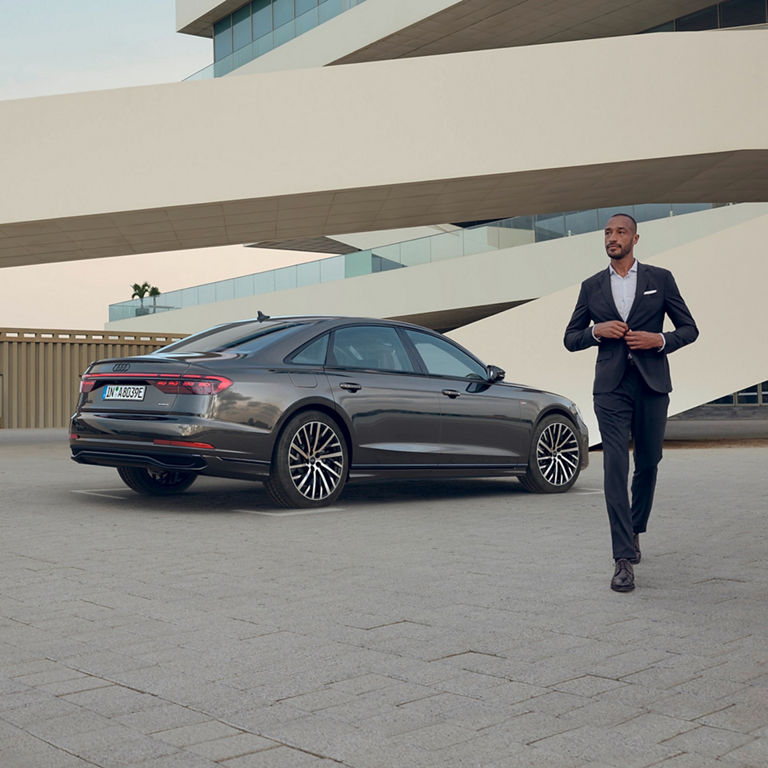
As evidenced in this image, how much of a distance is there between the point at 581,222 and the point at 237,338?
83.8 feet

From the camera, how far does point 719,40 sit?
15.6 metres

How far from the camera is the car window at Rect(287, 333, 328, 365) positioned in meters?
8.69

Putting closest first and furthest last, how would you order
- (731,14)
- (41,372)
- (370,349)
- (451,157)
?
1. (370,349)
2. (451,157)
3. (41,372)
4. (731,14)

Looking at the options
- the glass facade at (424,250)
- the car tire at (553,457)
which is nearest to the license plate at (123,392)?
the car tire at (553,457)

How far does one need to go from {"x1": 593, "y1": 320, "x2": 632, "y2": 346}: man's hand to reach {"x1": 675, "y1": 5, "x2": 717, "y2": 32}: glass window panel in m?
26.7

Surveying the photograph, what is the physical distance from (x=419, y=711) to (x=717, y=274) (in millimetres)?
14606

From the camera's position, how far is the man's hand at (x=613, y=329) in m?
5.38

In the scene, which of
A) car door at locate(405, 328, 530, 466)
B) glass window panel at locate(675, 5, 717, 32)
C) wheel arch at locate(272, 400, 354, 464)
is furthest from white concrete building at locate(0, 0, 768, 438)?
glass window panel at locate(675, 5, 717, 32)

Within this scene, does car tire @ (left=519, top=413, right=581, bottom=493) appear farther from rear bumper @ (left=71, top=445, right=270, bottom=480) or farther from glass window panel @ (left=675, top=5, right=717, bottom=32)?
glass window panel @ (left=675, top=5, right=717, bottom=32)

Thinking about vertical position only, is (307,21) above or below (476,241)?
above

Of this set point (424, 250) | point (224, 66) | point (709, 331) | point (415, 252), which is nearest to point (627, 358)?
point (709, 331)

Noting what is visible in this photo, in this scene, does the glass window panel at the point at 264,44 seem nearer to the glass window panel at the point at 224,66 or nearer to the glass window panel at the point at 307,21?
the glass window panel at the point at 224,66

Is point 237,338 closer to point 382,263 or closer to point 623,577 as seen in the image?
point 623,577

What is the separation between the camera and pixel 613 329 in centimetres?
539
